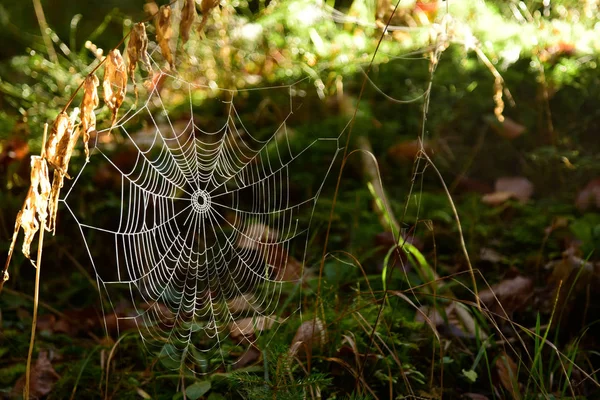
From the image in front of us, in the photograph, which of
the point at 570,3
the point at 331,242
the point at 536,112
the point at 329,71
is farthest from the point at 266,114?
the point at 570,3

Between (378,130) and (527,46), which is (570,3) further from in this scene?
(378,130)

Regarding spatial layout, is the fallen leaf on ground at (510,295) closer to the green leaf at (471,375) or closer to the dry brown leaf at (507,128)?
the green leaf at (471,375)

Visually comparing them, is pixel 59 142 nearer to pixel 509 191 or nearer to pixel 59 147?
pixel 59 147

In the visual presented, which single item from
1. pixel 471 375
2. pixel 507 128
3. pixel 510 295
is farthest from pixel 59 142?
pixel 507 128

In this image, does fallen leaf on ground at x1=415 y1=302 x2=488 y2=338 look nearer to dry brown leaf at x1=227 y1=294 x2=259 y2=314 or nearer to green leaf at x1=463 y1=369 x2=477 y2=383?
green leaf at x1=463 y1=369 x2=477 y2=383

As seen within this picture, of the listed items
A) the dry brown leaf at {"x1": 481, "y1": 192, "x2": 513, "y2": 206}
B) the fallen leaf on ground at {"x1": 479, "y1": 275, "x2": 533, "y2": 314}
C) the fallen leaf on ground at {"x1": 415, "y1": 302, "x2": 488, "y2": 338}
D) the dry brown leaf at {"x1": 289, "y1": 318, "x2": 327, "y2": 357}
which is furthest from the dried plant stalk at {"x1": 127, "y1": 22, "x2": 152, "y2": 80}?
the dry brown leaf at {"x1": 481, "y1": 192, "x2": 513, "y2": 206}

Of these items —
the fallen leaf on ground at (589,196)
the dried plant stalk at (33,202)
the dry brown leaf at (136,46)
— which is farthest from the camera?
the fallen leaf on ground at (589,196)

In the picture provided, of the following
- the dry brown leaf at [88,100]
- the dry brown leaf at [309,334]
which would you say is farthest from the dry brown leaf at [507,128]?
the dry brown leaf at [88,100]
